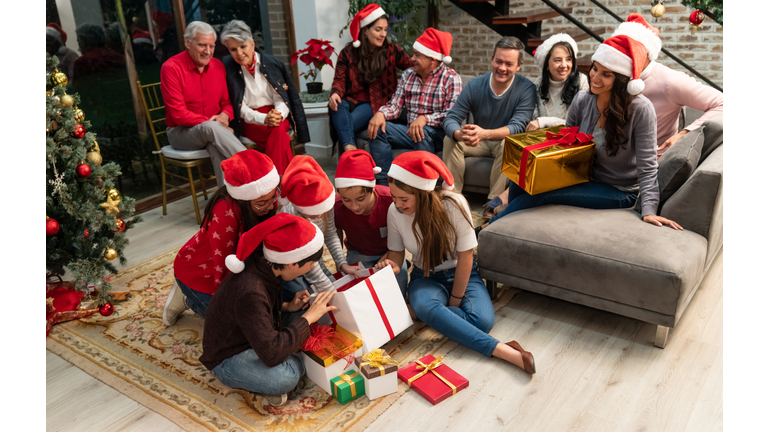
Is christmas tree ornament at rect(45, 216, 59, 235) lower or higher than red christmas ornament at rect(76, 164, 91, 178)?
lower

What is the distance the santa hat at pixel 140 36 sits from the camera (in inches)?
153

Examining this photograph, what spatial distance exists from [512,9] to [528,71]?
0.66 meters

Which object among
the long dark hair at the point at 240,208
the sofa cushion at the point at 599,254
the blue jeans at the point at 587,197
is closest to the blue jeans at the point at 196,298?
the long dark hair at the point at 240,208

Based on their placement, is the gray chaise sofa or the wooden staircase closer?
the gray chaise sofa

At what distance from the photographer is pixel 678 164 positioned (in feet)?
7.77

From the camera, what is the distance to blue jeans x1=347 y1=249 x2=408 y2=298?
A: 248cm

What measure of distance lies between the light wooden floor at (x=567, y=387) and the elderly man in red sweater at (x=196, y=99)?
159 cm

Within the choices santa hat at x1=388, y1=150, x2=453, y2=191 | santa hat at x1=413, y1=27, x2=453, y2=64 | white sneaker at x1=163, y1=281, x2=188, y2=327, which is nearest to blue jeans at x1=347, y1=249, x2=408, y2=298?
santa hat at x1=388, y1=150, x2=453, y2=191

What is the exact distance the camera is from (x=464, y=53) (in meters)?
6.21

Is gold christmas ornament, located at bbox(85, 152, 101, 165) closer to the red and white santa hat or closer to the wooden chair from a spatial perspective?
the wooden chair

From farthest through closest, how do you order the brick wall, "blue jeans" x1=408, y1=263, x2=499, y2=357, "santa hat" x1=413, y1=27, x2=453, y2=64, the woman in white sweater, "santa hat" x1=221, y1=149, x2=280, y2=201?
the brick wall < "santa hat" x1=413, y1=27, x2=453, y2=64 < the woman in white sweater < "blue jeans" x1=408, y1=263, x2=499, y2=357 < "santa hat" x1=221, y1=149, x2=280, y2=201

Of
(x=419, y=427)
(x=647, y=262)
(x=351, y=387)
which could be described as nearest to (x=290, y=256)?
(x=351, y=387)

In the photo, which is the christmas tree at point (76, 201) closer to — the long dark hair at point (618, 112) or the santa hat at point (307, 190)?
the santa hat at point (307, 190)

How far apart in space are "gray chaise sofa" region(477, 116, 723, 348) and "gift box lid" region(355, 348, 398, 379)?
2.47 ft
